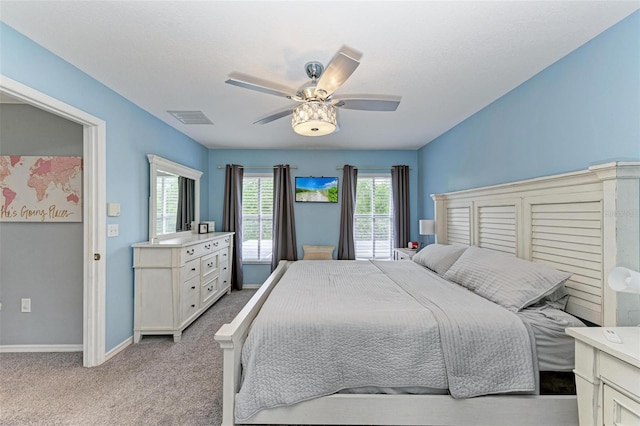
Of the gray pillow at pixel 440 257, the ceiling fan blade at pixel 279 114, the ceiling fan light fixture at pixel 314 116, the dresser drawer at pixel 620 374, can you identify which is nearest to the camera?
the dresser drawer at pixel 620 374

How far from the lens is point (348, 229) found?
4723 millimetres

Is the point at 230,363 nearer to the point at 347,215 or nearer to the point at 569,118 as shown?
the point at 569,118

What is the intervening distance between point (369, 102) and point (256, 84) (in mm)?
798

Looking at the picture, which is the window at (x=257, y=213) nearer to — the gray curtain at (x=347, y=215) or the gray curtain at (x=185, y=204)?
the gray curtain at (x=185, y=204)

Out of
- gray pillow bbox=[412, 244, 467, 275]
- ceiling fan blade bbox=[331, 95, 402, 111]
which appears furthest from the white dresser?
gray pillow bbox=[412, 244, 467, 275]

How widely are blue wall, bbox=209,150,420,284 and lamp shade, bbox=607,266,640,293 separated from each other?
139 inches

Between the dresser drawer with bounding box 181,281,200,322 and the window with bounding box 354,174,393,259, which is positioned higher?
the window with bounding box 354,174,393,259

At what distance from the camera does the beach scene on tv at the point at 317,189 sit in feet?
15.8

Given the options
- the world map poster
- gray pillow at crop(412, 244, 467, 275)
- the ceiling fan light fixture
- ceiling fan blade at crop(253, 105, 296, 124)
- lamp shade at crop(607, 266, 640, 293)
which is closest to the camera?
lamp shade at crop(607, 266, 640, 293)

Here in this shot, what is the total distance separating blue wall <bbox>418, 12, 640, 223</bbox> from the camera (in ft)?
5.27

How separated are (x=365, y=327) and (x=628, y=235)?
1.51 meters

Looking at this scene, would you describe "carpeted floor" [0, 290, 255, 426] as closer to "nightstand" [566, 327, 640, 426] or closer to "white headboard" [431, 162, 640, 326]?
"nightstand" [566, 327, 640, 426]

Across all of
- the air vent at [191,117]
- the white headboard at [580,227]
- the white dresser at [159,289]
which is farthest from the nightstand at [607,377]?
the air vent at [191,117]

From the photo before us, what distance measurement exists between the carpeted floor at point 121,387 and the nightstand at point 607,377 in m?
2.04
